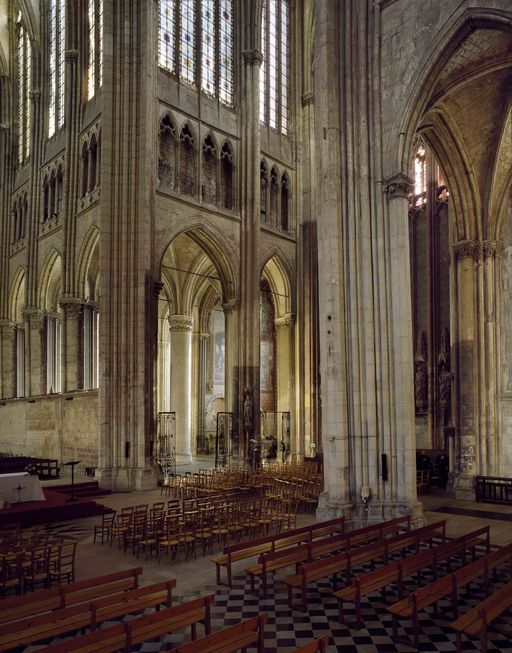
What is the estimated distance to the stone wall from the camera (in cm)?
2319

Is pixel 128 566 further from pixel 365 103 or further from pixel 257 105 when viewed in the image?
pixel 257 105

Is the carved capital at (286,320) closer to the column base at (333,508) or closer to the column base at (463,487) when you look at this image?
the column base at (463,487)

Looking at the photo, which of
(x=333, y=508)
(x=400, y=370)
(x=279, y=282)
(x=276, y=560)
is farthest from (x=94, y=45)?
(x=276, y=560)

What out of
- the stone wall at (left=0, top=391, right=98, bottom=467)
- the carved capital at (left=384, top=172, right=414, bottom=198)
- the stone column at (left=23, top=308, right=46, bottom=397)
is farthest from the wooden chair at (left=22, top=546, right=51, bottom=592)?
the stone column at (left=23, top=308, right=46, bottom=397)

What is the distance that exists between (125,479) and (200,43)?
19.2m

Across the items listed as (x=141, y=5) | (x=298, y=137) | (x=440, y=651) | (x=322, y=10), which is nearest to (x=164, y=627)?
(x=440, y=651)

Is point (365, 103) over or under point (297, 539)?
over

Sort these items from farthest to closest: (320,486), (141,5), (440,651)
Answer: (141,5)
(320,486)
(440,651)

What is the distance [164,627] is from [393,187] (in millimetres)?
11576

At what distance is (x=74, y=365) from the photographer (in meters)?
25.8

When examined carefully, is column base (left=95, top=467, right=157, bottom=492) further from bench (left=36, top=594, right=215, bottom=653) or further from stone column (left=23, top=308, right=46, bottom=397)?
bench (left=36, top=594, right=215, bottom=653)

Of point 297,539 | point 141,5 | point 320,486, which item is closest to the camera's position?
point 297,539

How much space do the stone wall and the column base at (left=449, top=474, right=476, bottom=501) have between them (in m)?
13.4

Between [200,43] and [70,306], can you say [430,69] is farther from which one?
[70,306]
